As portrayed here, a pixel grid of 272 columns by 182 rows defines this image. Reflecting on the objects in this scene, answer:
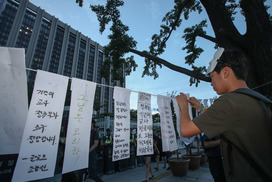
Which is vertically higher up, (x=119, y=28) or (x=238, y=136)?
(x=119, y=28)

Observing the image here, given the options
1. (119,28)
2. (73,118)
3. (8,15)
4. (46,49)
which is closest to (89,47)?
(46,49)

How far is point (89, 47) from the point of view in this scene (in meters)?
80.4

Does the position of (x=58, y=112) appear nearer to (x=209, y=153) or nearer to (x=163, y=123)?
(x=163, y=123)

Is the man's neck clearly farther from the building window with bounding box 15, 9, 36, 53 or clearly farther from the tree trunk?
the building window with bounding box 15, 9, 36, 53

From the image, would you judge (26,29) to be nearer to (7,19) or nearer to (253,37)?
(7,19)

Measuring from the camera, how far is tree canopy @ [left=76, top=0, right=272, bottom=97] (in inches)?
160

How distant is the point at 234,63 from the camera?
1229mm

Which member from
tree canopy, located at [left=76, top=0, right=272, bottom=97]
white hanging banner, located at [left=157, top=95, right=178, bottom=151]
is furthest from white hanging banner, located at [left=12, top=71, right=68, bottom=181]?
tree canopy, located at [left=76, top=0, right=272, bottom=97]

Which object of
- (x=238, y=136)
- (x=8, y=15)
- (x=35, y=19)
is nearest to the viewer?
(x=238, y=136)

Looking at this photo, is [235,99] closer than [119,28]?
Yes

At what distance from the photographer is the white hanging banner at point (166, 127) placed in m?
3.90

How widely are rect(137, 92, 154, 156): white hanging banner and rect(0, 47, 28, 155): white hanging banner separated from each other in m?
2.45

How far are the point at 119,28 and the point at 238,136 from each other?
696 centimetres

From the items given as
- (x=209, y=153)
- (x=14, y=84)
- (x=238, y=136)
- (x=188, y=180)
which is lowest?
(x=188, y=180)
